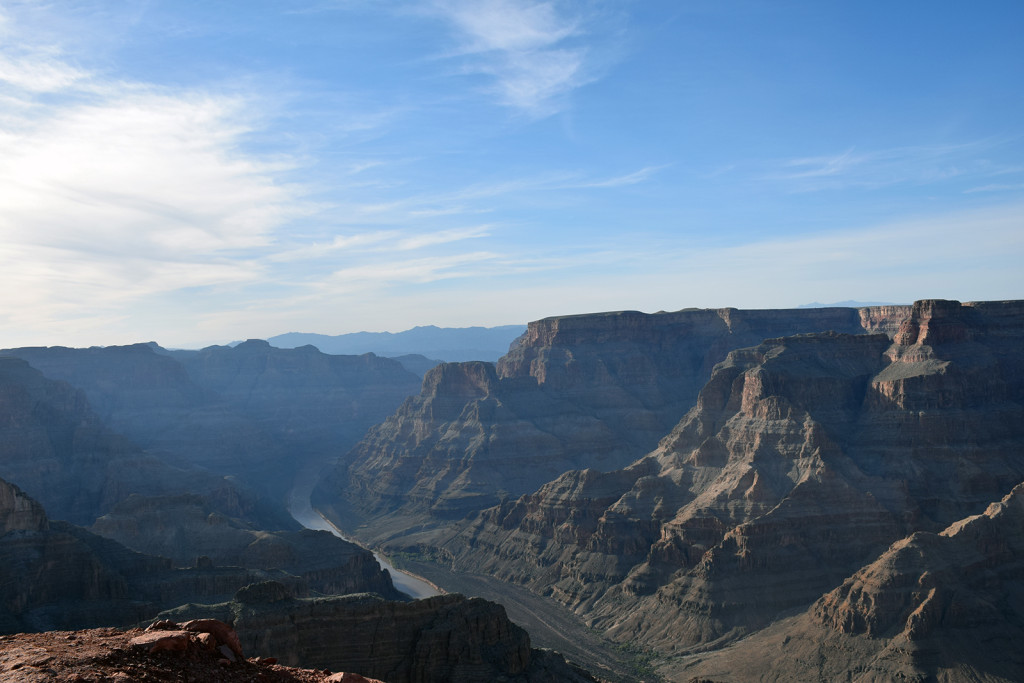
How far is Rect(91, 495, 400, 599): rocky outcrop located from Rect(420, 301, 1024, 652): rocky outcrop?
1231 inches

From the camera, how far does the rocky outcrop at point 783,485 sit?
351 ft

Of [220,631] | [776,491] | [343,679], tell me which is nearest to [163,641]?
[220,631]

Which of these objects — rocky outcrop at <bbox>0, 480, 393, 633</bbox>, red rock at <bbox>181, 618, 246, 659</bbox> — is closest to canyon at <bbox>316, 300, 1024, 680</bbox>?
rocky outcrop at <bbox>0, 480, 393, 633</bbox>

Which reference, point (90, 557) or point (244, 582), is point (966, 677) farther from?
point (90, 557)

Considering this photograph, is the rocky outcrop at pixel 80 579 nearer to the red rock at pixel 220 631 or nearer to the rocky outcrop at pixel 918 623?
the rocky outcrop at pixel 918 623

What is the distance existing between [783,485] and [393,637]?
7103 cm

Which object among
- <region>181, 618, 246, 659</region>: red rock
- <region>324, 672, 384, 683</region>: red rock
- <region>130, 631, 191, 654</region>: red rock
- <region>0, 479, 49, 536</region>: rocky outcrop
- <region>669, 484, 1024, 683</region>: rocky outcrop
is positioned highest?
<region>130, 631, 191, 654</region>: red rock

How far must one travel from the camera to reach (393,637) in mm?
60375

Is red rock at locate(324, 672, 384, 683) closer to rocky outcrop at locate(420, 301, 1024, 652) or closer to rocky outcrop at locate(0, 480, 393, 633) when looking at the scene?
rocky outcrop at locate(0, 480, 393, 633)

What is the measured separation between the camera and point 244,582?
90375mm

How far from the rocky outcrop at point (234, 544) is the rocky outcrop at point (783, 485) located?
31274 millimetres

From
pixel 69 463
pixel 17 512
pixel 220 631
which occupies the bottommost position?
pixel 69 463

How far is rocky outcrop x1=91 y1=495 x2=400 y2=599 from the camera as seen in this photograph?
107812 mm

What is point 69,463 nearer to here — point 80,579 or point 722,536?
point 80,579
